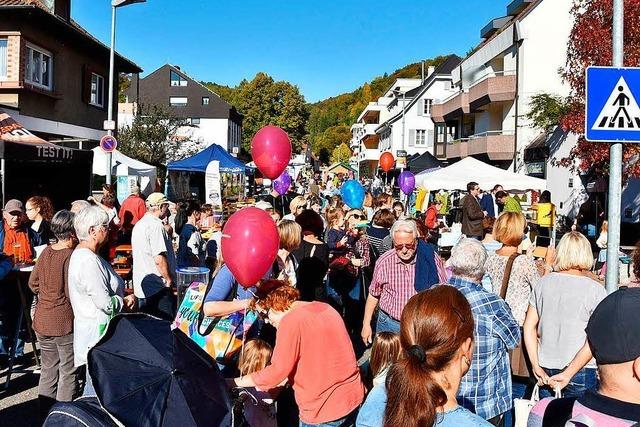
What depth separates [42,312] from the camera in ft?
16.2

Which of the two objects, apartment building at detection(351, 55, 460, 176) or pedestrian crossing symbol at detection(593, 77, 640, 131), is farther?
apartment building at detection(351, 55, 460, 176)

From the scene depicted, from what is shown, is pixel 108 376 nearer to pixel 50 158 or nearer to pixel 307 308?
pixel 307 308

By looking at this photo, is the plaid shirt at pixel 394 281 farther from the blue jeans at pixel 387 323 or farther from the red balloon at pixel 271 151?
the red balloon at pixel 271 151

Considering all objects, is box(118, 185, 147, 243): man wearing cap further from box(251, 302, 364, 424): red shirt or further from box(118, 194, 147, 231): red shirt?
box(251, 302, 364, 424): red shirt

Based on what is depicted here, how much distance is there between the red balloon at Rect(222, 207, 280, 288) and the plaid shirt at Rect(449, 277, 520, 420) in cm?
152

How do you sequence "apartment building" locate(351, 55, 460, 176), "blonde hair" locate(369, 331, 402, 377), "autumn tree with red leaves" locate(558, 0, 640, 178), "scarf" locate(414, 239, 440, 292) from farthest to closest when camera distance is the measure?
1. "apartment building" locate(351, 55, 460, 176)
2. "autumn tree with red leaves" locate(558, 0, 640, 178)
3. "scarf" locate(414, 239, 440, 292)
4. "blonde hair" locate(369, 331, 402, 377)

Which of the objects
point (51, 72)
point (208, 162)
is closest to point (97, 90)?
point (51, 72)

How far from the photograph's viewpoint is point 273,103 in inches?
2911

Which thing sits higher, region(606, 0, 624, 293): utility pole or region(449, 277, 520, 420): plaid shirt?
region(606, 0, 624, 293): utility pole

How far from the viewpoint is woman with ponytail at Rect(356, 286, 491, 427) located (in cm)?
203

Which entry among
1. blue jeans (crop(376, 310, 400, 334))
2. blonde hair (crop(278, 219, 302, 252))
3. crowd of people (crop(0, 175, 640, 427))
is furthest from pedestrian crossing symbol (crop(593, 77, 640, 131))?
blonde hair (crop(278, 219, 302, 252))

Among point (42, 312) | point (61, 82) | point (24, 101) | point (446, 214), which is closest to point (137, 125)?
point (61, 82)

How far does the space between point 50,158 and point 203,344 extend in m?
8.85

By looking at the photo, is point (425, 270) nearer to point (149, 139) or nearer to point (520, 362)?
point (520, 362)
